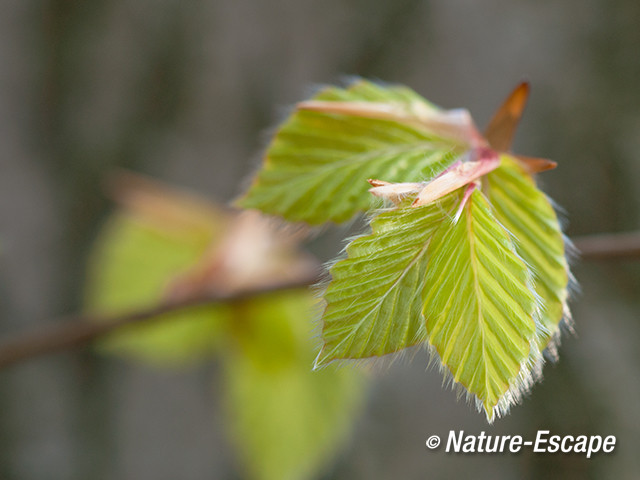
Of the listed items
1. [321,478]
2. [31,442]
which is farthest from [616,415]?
[31,442]

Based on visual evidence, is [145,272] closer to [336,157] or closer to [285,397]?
[285,397]

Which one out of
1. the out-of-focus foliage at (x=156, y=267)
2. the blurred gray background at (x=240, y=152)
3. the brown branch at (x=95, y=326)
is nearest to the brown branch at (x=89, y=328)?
the brown branch at (x=95, y=326)

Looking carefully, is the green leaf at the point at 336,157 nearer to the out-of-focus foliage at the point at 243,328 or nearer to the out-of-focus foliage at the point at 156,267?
the out-of-focus foliage at the point at 243,328

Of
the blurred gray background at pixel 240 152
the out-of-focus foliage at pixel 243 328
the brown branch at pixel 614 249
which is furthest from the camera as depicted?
the blurred gray background at pixel 240 152

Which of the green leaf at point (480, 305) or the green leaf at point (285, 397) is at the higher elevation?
the green leaf at point (285, 397)

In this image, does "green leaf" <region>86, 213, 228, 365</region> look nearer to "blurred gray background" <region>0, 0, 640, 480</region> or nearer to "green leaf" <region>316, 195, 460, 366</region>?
"blurred gray background" <region>0, 0, 640, 480</region>

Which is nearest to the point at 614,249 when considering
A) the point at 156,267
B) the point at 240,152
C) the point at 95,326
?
the point at 95,326

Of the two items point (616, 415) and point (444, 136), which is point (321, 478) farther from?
point (444, 136)
